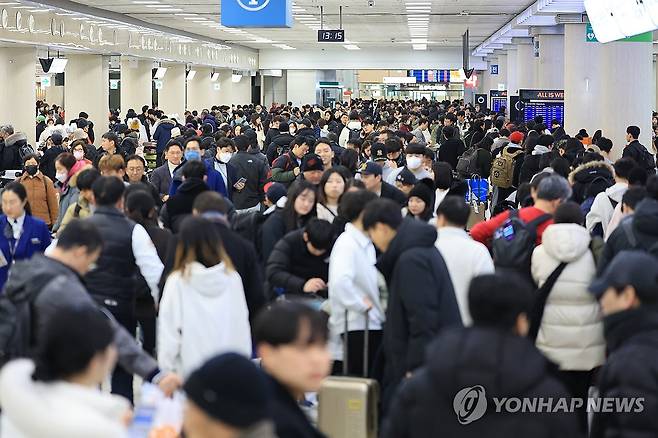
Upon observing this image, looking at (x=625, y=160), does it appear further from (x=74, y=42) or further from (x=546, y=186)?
(x=74, y=42)

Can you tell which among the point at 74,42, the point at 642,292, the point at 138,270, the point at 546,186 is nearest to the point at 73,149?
the point at 138,270

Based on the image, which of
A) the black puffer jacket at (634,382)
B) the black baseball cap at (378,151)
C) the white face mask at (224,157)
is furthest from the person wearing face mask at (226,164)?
the black puffer jacket at (634,382)

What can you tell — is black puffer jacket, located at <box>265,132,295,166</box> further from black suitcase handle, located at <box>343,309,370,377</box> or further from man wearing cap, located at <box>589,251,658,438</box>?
man wearing cap, located at <box>589,251,658,438</box>

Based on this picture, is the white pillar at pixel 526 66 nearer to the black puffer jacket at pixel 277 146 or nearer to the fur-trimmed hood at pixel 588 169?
the black puffer jacket at pixel 277 146

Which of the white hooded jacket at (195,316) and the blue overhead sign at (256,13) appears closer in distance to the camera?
the white hooded jacket at (195,316)

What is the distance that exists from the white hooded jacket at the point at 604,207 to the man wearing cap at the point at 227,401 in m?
6.44

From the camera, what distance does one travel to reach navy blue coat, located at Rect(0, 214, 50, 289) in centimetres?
799

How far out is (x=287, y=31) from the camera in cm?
3612

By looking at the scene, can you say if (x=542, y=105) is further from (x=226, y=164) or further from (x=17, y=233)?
(x=17, y=233)

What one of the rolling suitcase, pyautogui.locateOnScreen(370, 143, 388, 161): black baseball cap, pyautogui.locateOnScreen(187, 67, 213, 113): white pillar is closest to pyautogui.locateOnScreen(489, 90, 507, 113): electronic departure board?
pyautogui.locateOnScreen(187, 67, 213, 113): white pillar

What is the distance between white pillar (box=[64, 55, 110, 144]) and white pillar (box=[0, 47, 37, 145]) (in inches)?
199

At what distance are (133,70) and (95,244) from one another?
3070cm

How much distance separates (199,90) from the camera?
4466 cm

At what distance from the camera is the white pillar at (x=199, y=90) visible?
44344 millimetres
